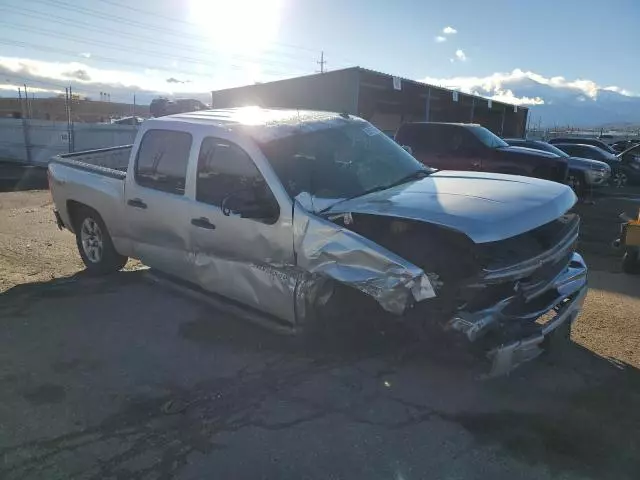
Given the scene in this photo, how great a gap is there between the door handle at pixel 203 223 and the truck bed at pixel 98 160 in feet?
5.96

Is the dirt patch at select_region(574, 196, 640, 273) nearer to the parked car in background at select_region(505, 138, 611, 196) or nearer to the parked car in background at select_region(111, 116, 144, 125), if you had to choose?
the parked car in background at select_region(505, 138, 611, 196)

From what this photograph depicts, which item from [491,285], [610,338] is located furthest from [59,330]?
[610,338]

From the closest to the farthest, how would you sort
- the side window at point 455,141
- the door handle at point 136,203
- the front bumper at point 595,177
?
the door handle at point 136,203, the side window at point 455,141, the front bumper at point 595,177

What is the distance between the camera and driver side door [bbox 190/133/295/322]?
12.8ft

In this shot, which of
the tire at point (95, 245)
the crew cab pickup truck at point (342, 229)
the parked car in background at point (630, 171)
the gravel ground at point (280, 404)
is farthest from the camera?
the parked car in background at point (630, 171)

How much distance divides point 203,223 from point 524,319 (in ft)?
8.65

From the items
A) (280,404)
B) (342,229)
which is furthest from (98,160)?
(280,404)

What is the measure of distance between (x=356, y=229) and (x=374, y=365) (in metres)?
1.18

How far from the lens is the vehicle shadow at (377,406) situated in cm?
296

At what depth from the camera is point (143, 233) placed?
5238 mm

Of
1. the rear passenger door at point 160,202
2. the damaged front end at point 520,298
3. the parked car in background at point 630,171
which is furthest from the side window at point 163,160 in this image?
the parked car in background at point 630,171

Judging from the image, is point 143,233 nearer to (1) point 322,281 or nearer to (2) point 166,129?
(2) point 166,129

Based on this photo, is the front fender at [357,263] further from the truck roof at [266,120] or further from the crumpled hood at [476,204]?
the truck roof at [266,120]

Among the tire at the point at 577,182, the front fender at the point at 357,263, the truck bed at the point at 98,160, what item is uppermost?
the truck bed at the point at 98,160
